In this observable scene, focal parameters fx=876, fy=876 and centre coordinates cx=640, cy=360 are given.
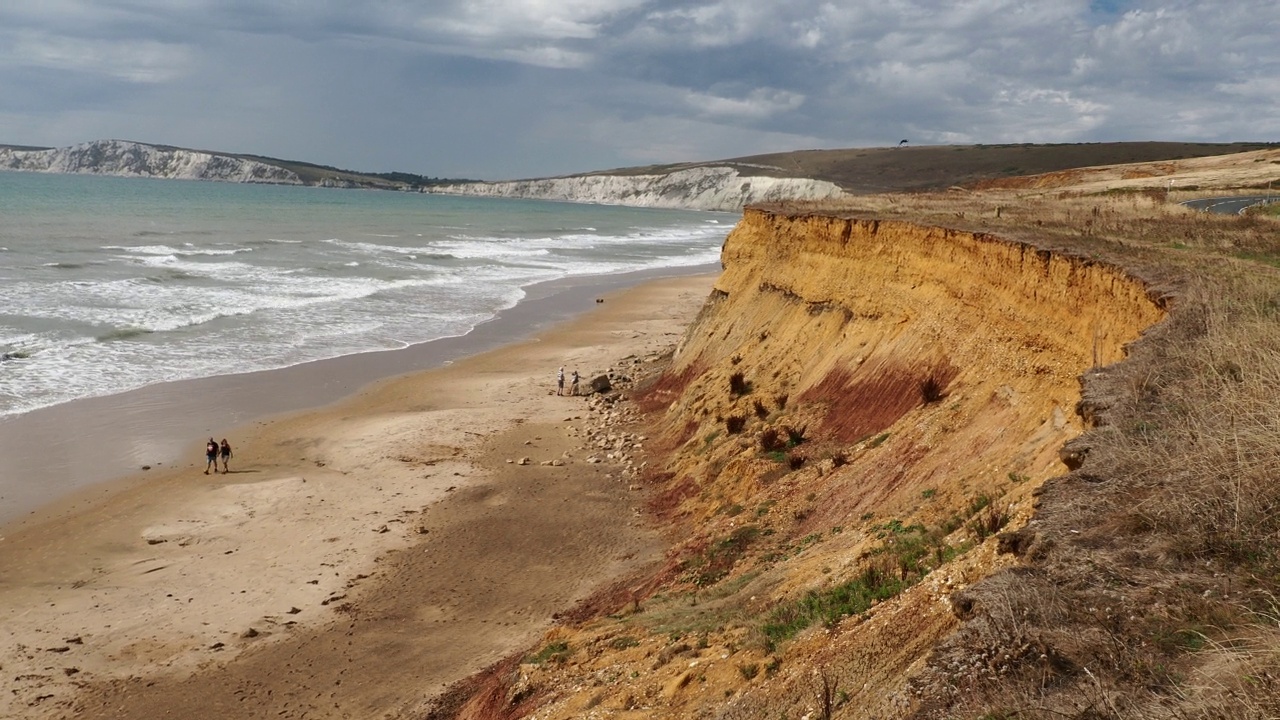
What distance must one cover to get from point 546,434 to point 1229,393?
1641 centimetres

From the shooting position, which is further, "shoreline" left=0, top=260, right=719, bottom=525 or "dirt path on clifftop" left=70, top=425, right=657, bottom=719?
"shoreline" left=0, top=260, right=719, bottom=525

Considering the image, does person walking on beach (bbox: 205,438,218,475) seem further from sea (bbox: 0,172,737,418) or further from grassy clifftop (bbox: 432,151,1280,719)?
grassy clifftop (bbox: 432,151,1280,719)

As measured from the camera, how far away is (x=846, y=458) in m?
14.0

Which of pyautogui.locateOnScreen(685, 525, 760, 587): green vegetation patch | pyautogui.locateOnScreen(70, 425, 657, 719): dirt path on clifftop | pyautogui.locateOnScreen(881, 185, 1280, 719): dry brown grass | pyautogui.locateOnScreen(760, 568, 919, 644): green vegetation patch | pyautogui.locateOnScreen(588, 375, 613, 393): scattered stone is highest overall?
pyautogui.locateOnScreen(881, 185, 1280, 719): dry brown grass

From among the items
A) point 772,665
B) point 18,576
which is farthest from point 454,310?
point 772,665

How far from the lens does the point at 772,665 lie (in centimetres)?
678

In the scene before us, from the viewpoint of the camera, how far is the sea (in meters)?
27.3

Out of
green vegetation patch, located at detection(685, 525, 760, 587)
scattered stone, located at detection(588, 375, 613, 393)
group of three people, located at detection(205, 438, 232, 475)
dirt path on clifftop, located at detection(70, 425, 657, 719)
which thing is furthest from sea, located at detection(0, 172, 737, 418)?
green vegetation patch, located at detection(685, 525, 760, 587)

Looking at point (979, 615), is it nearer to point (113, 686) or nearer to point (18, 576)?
point (113, 686)

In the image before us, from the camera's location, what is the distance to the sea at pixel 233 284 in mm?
27297

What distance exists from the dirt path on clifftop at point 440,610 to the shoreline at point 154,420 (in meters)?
7.02

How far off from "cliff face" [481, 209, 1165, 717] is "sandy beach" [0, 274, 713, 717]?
78.5 inches

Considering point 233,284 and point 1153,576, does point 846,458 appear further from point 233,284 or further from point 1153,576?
point 233,284

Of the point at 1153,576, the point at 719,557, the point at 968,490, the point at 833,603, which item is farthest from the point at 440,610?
the point at 1153,576
